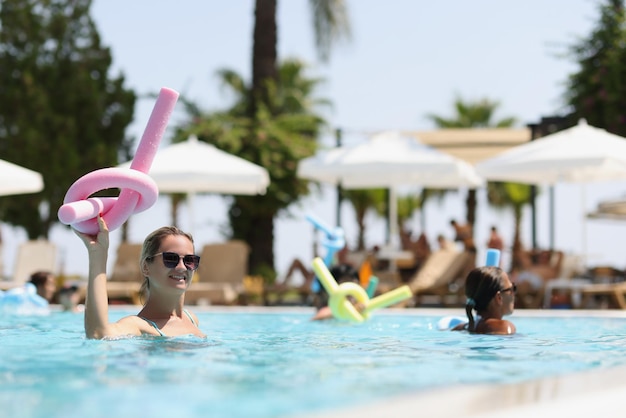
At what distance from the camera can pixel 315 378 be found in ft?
13.7

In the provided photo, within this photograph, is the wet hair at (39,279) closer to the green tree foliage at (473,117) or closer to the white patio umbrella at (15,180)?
the white patio umbrella at (15,180)

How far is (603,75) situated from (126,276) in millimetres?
14164

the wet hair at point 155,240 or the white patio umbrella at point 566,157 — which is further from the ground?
the white patio umbrella at point 566,157

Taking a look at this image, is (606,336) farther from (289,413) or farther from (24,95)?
(24,95)

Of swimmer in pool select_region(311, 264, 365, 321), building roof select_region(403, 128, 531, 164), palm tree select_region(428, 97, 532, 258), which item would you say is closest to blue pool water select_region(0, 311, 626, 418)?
swimmer in pool select_region(311, 264, 365, 321)

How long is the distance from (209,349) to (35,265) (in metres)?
10.3

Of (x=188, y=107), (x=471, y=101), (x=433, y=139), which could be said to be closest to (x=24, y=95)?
(x=188, y=107)

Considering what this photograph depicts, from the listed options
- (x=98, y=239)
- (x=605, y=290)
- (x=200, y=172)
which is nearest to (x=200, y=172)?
(x=200, y=172)

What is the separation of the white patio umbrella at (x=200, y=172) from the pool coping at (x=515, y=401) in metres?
11.6

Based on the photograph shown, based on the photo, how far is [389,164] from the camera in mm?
15383

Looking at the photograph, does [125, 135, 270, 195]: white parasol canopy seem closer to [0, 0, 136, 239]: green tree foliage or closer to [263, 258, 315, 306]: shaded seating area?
[263, 258, 315, 306]: shaded seating area

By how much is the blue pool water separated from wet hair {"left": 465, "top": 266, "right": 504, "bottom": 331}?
229mm

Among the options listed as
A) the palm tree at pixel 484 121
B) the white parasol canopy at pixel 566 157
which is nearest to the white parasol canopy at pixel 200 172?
the white parasol canopy at pixel 566 157

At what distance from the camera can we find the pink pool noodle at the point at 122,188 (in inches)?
184
